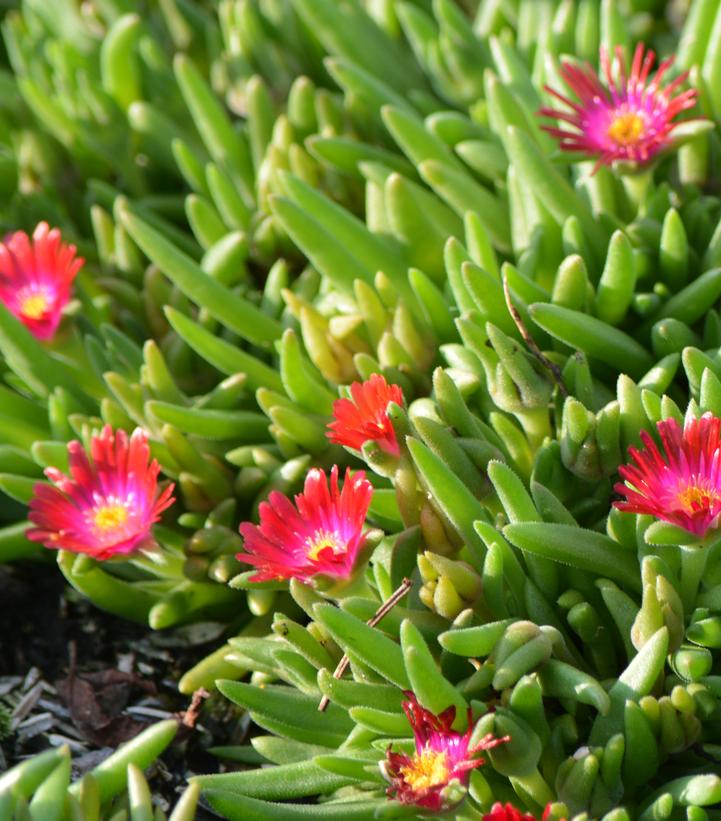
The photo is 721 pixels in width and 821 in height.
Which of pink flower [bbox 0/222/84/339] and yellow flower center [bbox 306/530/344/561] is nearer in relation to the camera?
yellow flower center [bbox 306/530/344/561]

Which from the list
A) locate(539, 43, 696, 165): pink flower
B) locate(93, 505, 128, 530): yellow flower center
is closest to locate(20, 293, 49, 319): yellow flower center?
locate(93, 505, 128, 530): yellow flower center

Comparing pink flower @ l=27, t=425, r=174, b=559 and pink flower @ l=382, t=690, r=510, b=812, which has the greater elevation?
pink flower @ l=27, t=425, r=174, b=559

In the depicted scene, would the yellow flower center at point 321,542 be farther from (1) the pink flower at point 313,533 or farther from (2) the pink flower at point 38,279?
(2) the pink flower at point 38,279

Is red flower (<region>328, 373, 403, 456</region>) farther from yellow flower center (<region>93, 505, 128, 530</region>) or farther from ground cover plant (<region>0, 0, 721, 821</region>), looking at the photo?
yellow flower center (<region>93, 505, 128, 530</region>)

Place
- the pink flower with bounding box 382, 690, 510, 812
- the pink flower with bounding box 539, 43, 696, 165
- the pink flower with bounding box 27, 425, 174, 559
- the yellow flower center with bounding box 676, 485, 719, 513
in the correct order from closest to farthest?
the pink flower with bounding box 382, 690, 510, 812
the yellow flower center with bounding box 676, 485, 719, 513
the pink flower with bounding box 27, 425, 174, 559
the pink flower with bounding box 539, 43, 696, 165

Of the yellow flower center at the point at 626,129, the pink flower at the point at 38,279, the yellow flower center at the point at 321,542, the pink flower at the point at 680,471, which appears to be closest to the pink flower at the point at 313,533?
the yellow flower center at the point at 321,542

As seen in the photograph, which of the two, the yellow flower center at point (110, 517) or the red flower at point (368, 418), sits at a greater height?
the yellow flower center at point (110, 517)
